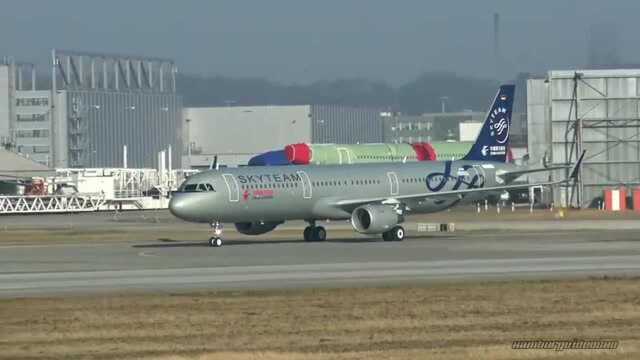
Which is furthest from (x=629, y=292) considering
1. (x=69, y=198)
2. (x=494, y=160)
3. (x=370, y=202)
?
(x=69, y=198)

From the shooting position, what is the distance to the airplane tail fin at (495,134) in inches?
2680

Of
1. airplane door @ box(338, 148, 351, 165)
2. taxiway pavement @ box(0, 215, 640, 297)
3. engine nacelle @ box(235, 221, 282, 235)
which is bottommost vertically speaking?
taxiway pavement @ box(0, 215, 640, 297)

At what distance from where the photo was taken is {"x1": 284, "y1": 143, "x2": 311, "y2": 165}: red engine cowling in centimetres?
11769

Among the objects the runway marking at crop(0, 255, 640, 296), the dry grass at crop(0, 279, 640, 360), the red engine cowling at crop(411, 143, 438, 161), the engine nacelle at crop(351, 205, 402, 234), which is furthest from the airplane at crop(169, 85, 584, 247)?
the red engine cowling at crop(411, 143, 438, 161)

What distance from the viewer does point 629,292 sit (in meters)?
29.7

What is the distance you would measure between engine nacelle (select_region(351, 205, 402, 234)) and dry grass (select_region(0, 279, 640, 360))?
25.3 m

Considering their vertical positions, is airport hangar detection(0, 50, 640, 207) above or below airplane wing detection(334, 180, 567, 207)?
above

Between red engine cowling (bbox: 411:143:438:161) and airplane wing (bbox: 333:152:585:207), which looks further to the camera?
red engine cowling (bbox: 411:143:438:161)

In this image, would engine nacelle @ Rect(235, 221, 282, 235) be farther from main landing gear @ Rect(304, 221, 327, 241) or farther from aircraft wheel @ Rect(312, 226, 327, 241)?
aircraft wheel @ Rect(312, 226, 327, 241)

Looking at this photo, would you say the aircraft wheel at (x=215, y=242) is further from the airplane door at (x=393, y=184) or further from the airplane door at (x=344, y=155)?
the airplane door at (x=344, y=155)

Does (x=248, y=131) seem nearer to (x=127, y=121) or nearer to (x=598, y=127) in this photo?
(x=127, y=121)

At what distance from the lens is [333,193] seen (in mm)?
60031

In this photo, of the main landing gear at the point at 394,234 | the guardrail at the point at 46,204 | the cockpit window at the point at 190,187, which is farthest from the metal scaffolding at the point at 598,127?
the guardrail at the point at 46,204

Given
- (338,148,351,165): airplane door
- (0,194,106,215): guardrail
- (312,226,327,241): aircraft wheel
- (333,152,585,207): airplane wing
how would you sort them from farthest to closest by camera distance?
1. (338,148,351,165): airplane door
2. (0,194,106,215): guardrail
3. (333,152,585,207): airplane wing
4. (312,226,327,241): aircraft wheel
